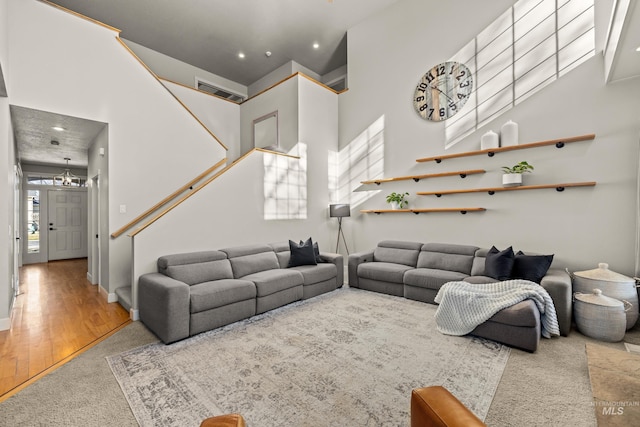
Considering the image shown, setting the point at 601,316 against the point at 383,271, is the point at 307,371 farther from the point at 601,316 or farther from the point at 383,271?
the point at 601,316

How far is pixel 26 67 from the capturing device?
11.4 feet

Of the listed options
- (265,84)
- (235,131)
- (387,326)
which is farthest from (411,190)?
(265,84)

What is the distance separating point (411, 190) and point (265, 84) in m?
5.12

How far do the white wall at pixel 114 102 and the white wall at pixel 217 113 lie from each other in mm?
1631

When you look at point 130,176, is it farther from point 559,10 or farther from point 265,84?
point 559,10

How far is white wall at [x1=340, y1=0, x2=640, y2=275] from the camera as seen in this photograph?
134 inches

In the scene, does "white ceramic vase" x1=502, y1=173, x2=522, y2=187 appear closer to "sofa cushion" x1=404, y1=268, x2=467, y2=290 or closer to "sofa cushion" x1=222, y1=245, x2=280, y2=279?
"sofa cushion" x1=404, y1=268, x2=467, y2=290

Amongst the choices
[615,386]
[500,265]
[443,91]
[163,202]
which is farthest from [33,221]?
[615,386]

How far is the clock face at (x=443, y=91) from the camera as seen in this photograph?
15.0 ft

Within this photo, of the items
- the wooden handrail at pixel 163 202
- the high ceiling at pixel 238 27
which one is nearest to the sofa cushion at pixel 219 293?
the wooden handrail at pixel 163 202

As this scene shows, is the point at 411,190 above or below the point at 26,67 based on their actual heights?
below

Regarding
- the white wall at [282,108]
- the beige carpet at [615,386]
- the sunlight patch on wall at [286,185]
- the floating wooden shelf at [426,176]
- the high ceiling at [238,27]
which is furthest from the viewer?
the white wall at [282,108]

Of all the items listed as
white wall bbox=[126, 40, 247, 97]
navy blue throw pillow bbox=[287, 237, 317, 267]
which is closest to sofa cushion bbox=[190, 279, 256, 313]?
navy blue throw pillow bbox=[287, 237, 317, 267]

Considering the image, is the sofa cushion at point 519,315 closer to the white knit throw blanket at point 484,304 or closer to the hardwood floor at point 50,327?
the white knit throw blanket at point 484,304
